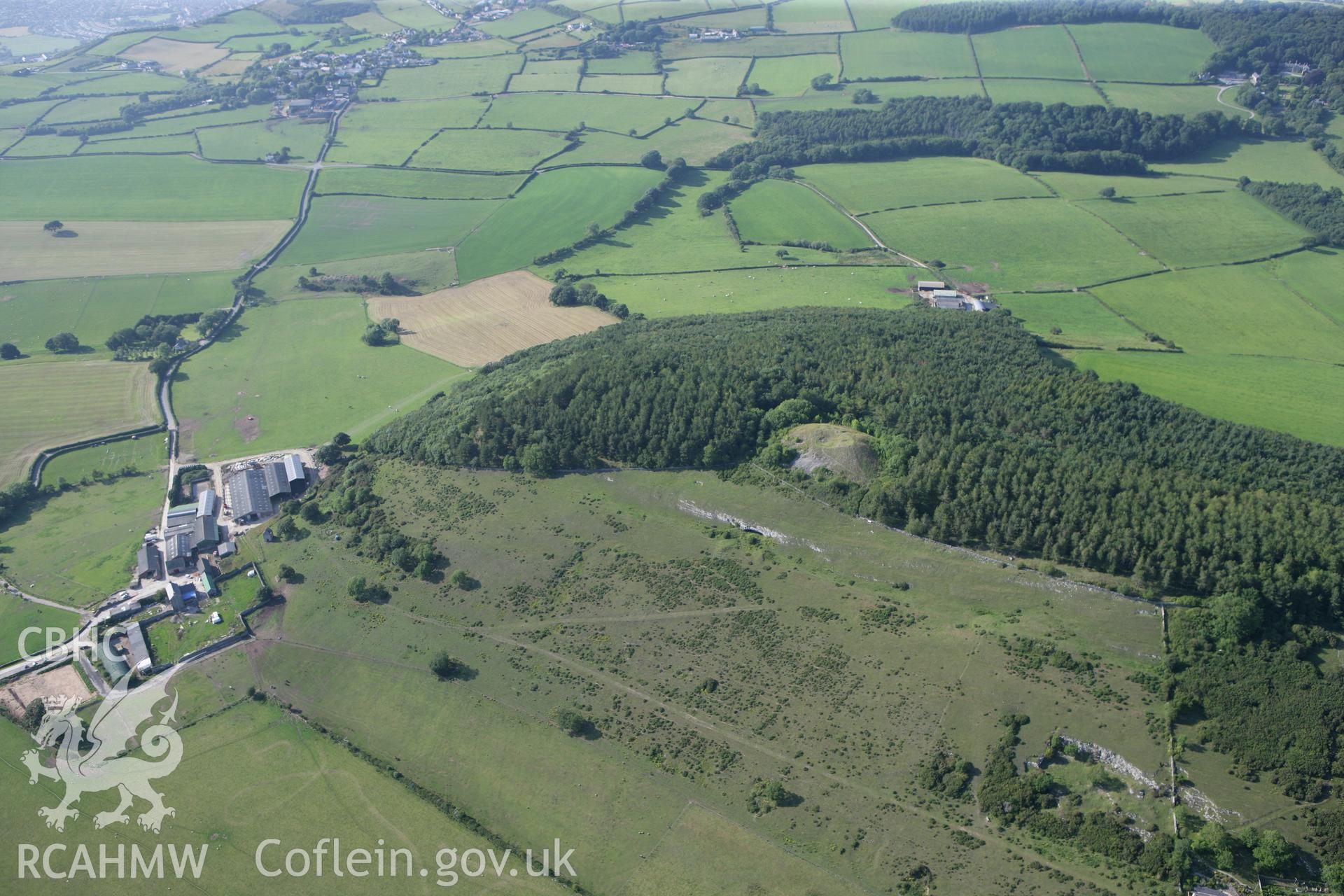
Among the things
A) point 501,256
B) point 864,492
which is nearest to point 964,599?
point 864,492

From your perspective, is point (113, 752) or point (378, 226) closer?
point (113, 752)

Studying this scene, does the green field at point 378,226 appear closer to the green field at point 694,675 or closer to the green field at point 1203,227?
the green field at point 694,675

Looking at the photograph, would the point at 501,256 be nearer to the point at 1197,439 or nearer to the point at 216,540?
the point at 216,540

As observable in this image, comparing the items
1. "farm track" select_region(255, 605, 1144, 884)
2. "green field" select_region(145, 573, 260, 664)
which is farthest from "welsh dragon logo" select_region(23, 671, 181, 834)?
"farm track" select_region(255, 605, 1144, 884)

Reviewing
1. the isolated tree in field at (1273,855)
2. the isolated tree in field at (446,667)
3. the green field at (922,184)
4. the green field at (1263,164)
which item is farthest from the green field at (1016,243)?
the isolated tree in field at (446,667)

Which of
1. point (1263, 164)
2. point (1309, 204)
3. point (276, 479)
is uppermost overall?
point (1263, 164)

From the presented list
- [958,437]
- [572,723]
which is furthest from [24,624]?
[958,437]

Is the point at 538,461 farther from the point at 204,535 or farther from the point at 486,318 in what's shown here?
the point at 486,318
